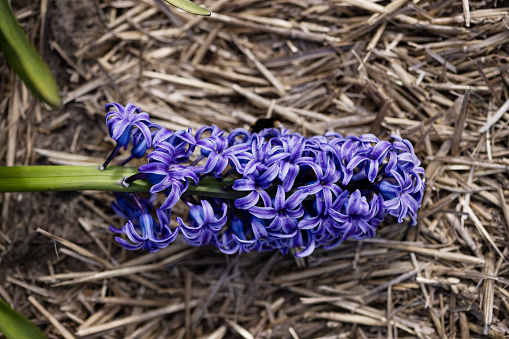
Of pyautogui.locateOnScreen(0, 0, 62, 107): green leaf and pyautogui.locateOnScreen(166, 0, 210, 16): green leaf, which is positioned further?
pyautogui.locateOnScreen(166, 0, 210, 16): green leaf

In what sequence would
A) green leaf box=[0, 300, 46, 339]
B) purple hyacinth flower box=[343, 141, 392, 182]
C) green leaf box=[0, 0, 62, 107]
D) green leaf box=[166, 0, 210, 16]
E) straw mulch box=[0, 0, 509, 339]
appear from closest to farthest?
1. green leaf box=[0, 0, 62, 107]
2. green leaf box=[0, 300, 46, 339]
3. green leaf box=[166, 0, 210, 16]
4. purple hyacinth flower box=[343, 141, 392, 182]
5. straw mulch box=[0, 0, 509, 339]

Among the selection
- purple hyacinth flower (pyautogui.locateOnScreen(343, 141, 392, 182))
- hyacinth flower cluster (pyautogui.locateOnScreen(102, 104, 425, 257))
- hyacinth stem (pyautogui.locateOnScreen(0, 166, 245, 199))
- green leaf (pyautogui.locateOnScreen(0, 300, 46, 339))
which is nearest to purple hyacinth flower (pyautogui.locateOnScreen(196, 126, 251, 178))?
hyacinth flower cluster (pyautogui.locateOnScreen(102, 104, 425, 257))

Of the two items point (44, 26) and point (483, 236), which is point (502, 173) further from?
point (44, 26)

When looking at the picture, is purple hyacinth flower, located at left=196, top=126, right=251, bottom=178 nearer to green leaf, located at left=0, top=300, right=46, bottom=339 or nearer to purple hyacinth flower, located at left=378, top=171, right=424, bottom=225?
purple hyacinth flower, located at left=378, top=171, right=424, bottom=225

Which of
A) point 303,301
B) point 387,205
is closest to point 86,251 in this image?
point 303,301

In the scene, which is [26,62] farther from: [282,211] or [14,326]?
[282,211]
